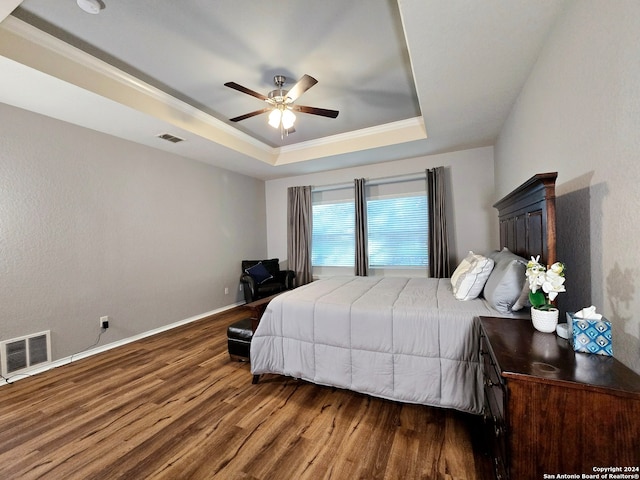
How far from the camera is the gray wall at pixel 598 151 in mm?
1019

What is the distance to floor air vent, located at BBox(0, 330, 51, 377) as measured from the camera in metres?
2.37

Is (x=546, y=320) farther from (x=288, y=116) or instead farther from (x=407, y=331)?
(x=288, y=116)

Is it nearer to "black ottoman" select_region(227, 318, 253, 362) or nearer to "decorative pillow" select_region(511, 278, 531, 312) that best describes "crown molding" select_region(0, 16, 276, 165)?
"black ottoman" select_region(227, 318, 253, 362)

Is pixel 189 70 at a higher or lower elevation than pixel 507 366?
higher

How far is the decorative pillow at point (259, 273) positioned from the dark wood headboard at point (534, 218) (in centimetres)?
344

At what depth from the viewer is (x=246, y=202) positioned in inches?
204

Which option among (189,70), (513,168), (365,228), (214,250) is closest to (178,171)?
(214,250)

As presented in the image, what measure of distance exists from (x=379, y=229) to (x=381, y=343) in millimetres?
3060

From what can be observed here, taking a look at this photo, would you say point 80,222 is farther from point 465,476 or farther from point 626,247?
point 626,247

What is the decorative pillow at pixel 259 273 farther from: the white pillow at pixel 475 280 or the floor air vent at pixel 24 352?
the white pillow at pixel 475 280

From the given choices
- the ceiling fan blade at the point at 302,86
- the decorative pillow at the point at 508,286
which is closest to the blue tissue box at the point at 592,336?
the decorative pillow at the point at 508,286

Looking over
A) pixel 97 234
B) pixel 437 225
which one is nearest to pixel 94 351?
pixel 97 234

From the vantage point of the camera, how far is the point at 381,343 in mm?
1890

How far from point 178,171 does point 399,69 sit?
3.24m
